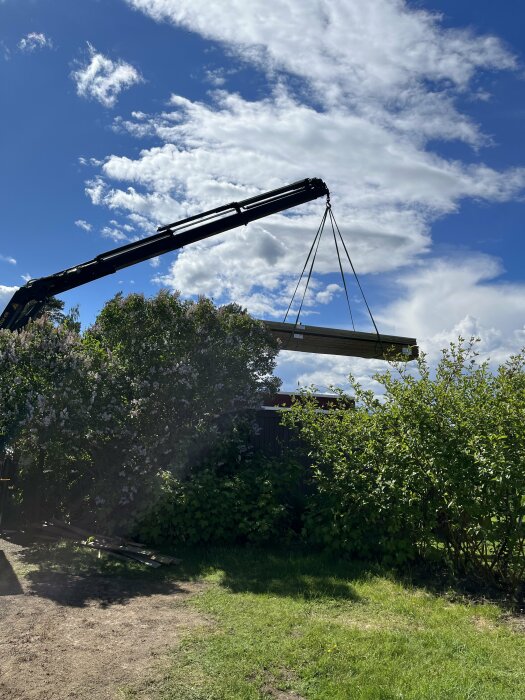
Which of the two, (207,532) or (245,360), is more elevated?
(245,360)

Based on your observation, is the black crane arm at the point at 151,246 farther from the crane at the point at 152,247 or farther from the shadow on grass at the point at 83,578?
the shadow on grass at the point at 83,578

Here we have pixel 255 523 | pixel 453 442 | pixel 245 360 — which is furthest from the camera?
pixel 245 360

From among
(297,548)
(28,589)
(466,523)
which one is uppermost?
(466,523)

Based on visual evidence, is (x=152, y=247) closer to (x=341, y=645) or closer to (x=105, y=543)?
(x=105, y=543)

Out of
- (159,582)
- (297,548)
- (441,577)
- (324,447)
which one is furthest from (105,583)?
(441,577)

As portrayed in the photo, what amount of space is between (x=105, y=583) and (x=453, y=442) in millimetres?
4702

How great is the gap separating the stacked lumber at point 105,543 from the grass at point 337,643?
0.67 metres

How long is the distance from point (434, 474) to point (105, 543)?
5.39 m

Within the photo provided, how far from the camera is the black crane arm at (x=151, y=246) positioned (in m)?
11.6

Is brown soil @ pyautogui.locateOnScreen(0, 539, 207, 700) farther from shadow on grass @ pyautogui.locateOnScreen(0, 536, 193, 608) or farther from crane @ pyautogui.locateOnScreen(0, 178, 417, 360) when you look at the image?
crane @ pyautogui.locateOnScreen(0, 178, 417, 360)

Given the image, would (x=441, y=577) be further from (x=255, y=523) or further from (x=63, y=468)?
(x=63, y=468)

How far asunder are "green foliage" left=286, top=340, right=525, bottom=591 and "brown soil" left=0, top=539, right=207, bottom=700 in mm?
2551

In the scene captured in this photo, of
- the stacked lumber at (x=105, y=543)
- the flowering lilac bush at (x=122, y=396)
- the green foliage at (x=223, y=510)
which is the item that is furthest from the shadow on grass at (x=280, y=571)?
the flowering lilac bush at (x=122, y=396)

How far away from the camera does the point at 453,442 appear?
6629 mm
